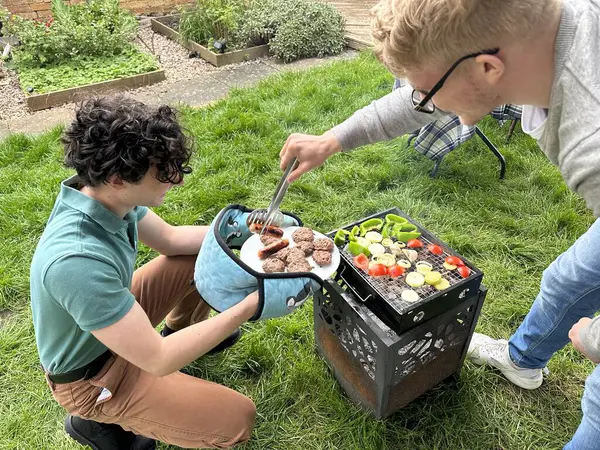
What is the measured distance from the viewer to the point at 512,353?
79.4 inches

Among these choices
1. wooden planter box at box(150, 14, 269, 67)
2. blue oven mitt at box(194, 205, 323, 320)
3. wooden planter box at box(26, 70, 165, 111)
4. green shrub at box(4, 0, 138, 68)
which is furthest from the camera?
wooden planter box at box(150, 14, 269, 67)

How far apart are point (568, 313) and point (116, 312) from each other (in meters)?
1.58

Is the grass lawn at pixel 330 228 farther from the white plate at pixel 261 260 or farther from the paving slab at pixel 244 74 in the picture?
the white plate at pixel 261 260

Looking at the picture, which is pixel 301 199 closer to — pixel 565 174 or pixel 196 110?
pixel 196 110

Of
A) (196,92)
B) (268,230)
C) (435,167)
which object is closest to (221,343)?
(268,230)

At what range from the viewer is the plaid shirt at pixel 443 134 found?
10.4 feet

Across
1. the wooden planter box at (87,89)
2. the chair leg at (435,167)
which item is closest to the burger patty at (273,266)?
the chair leg at (435,167)

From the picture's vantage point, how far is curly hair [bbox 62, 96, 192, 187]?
4.76 feet

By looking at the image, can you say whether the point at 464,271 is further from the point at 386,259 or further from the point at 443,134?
the point at 443,134

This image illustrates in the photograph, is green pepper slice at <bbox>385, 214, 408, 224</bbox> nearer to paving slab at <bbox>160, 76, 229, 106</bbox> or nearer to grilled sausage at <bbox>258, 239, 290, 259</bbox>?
grilled sausage at <bbox>258, 239, 290, 259</bbox>

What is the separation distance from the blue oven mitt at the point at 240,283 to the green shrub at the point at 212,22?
189 inches

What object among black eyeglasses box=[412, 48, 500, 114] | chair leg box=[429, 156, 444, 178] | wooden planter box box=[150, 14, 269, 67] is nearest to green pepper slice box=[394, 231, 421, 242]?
black eyeglasses box=[412, 48, 500, 114]

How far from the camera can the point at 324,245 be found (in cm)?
167

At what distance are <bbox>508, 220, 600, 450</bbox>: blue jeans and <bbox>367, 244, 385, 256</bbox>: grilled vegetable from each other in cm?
61
